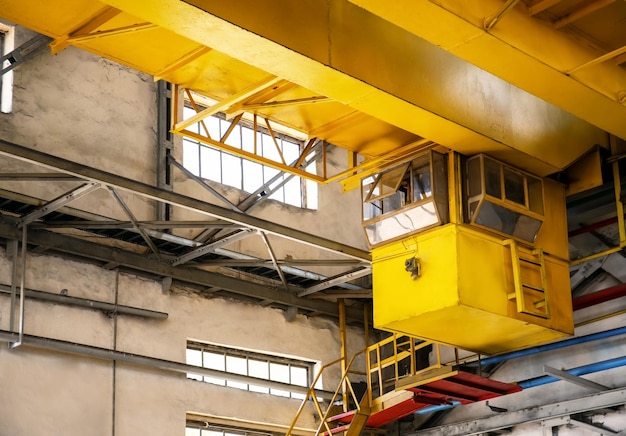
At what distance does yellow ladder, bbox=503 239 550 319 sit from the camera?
739 inches

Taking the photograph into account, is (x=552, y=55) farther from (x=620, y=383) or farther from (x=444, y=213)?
(x=620, y=383)

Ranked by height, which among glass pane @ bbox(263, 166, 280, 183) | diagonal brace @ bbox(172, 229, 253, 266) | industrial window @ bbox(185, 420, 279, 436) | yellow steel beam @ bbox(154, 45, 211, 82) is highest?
glass pane @ bbox(263, 166, 280, 183)

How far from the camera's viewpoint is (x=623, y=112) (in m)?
17.5

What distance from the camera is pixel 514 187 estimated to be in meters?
19.5

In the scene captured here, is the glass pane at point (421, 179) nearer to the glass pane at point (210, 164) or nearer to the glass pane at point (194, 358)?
the glass pane at point (210, 164)

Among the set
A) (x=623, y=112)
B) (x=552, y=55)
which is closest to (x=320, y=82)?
(x=552, y=55)

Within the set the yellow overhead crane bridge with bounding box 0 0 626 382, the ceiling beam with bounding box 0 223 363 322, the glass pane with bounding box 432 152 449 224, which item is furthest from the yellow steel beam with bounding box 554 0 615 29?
the ceiling beam with bounding box 0 223 363 322

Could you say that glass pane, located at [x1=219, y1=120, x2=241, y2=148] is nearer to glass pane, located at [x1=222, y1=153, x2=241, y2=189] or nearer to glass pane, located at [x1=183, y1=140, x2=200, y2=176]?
glass pane, located at [x1=222, y1=153, x2=241, y2=189]

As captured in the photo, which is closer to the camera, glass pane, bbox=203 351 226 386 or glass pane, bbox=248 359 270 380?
glass pane, bbox=203 351 226 386

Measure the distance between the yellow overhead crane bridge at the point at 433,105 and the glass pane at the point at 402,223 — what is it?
0.09 feet

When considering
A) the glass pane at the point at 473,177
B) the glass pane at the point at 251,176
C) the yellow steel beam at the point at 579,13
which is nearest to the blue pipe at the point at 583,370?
the glass pane at the point at 473,177

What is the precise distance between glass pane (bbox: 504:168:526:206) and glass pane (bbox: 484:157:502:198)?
0.20 m

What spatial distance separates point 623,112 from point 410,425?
12387 mm

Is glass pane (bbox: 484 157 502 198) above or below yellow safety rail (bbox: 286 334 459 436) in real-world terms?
above
